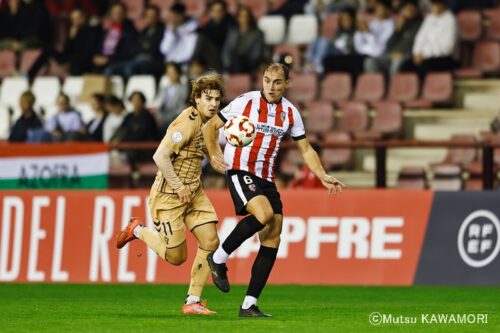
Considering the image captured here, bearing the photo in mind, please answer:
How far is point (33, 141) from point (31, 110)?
776 mm

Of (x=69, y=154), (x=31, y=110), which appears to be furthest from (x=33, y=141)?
(x=69, y=154)

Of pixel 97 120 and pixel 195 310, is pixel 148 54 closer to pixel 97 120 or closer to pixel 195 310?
pixel 97 120

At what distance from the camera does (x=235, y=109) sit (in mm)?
12266

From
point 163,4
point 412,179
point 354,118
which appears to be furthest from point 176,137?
point 163,4

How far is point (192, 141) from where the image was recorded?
12.5 metres

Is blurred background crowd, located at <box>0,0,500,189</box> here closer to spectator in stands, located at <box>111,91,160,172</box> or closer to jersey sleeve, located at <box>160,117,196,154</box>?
spectator in stands, located at <box>111,91,160,172</box>

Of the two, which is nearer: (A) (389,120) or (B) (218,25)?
(A) (389,120)

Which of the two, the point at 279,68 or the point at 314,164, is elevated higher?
the point at 279,68

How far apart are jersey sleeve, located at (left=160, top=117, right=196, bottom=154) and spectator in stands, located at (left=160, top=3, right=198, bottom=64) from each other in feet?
38.0

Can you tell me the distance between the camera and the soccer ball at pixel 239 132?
38.8ft

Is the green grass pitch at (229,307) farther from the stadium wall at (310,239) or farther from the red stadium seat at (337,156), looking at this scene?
the red stadium seat at (337,156)

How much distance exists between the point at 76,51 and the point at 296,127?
13721 millimetres

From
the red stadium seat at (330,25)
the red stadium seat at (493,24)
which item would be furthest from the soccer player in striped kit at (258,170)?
the red stadium seat at (330,25)

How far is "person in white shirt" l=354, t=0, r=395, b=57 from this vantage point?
23.0 meters
